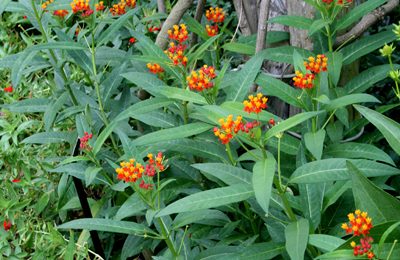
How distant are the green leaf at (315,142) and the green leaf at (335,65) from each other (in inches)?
15.1

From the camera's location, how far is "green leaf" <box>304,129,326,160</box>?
255 cm

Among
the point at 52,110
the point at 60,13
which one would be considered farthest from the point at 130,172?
the point at 60,13

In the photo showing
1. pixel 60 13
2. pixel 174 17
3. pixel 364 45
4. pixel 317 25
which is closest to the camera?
pixel 317 25

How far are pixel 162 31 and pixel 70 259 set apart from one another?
1.38 meters

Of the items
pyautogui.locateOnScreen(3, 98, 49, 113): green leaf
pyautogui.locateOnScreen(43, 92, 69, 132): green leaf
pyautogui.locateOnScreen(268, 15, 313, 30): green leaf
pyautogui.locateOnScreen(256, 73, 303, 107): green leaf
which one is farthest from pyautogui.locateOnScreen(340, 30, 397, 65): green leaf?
pyautogui.locateOnScreen(3, 98, 49, 113): green leaf

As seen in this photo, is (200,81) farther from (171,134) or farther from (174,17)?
(174,17)

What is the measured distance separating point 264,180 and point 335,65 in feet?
3.36

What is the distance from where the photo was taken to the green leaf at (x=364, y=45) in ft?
10.1

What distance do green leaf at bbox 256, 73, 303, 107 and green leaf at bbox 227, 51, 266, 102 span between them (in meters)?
0.09

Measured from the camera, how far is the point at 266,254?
2.46 metres

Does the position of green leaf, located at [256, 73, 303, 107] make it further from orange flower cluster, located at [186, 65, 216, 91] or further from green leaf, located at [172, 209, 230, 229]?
green leaf, located at [172, 209, 230, 229]

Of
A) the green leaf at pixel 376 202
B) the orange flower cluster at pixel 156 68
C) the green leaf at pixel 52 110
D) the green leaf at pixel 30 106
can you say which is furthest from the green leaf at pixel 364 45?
the green leaf at pixel 30 106

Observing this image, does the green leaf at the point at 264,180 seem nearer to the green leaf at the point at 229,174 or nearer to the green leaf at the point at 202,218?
the green leaf at the point at 229,174

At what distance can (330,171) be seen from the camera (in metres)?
2.30
